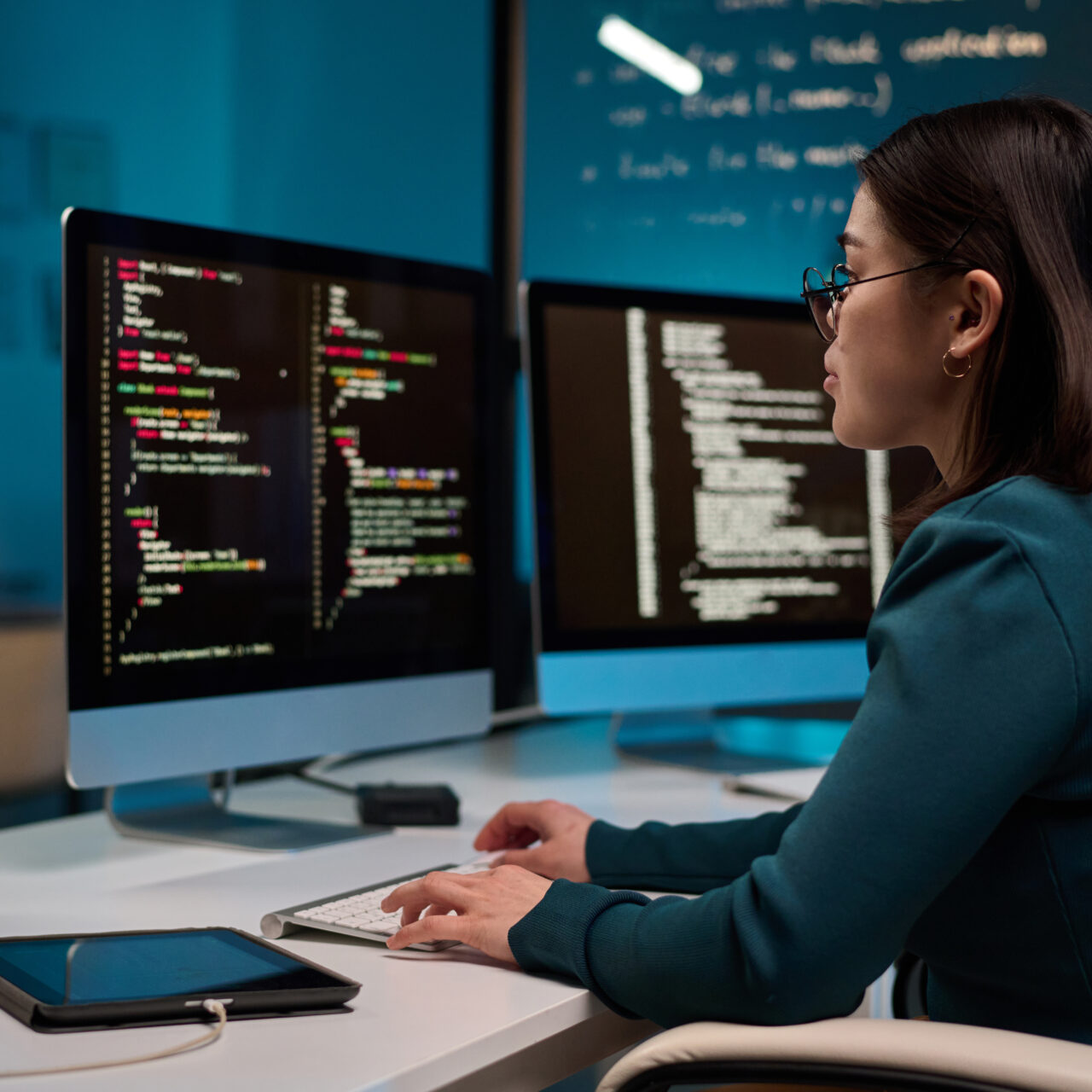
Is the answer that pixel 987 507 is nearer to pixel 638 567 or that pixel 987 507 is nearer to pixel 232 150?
pixel 638 567

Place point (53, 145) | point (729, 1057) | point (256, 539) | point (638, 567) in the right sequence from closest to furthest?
1. point (729, 1057)
2. point (256, 539)
3. point (638, 567)
4. point (53, 145)

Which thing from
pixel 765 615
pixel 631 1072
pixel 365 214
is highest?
pixel 365 214

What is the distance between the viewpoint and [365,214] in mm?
2082

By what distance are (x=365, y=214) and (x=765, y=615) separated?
1.01 m

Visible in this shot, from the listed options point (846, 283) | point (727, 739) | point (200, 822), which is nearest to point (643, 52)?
point (727, 739)

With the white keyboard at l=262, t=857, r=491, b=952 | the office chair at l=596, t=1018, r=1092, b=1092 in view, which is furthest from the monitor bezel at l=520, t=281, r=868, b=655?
the office chair at l=596, t=1018, r=1092, b=1092

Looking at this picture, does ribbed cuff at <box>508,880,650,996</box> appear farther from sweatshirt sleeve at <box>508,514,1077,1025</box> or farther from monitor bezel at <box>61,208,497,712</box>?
monitor bezel at <box>61,208,497,712</box>

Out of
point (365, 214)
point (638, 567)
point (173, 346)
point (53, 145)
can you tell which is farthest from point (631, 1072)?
point (53, 145)

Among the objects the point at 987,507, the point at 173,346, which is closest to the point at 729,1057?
the point at 987,507

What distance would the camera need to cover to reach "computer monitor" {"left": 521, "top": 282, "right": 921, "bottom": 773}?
1523 millimetres

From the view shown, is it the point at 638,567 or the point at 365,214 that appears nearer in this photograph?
the point at 638,567

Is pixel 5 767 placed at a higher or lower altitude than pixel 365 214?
lower

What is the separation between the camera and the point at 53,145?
197 centimetres

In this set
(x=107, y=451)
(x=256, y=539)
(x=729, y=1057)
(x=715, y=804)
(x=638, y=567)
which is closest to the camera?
(x=729, y=1057)
